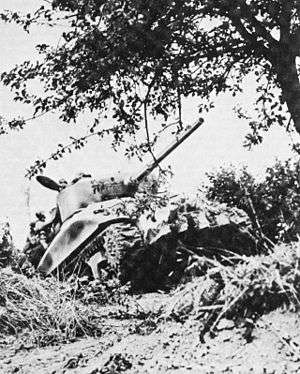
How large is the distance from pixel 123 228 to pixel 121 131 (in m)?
1.76

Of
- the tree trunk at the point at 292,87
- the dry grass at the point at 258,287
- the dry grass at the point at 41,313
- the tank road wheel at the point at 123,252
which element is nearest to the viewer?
the dry grass at the point at 258,287

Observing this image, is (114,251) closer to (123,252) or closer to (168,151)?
(123,252)

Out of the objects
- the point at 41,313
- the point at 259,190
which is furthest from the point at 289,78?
the point at 259,190

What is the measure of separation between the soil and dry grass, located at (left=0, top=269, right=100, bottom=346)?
0.29 m

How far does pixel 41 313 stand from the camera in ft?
15.8

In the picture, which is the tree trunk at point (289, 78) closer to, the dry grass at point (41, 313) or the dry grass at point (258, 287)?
the dry grass at point (41, 313)

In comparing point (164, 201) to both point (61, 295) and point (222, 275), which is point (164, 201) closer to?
point (61, 295)

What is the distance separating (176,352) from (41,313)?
2.37 m

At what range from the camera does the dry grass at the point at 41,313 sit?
448 centimetres

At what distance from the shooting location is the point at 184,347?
2793 millimetres

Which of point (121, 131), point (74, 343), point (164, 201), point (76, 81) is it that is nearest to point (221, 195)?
→ point (164, 201)

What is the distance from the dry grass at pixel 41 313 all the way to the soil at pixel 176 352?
0.29m

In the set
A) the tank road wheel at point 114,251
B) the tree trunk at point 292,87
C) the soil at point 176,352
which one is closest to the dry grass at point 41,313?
the soil at point 176,352

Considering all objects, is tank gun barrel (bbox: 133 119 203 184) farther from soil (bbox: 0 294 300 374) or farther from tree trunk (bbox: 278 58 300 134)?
soil (bbox: 0 294 300 374)
